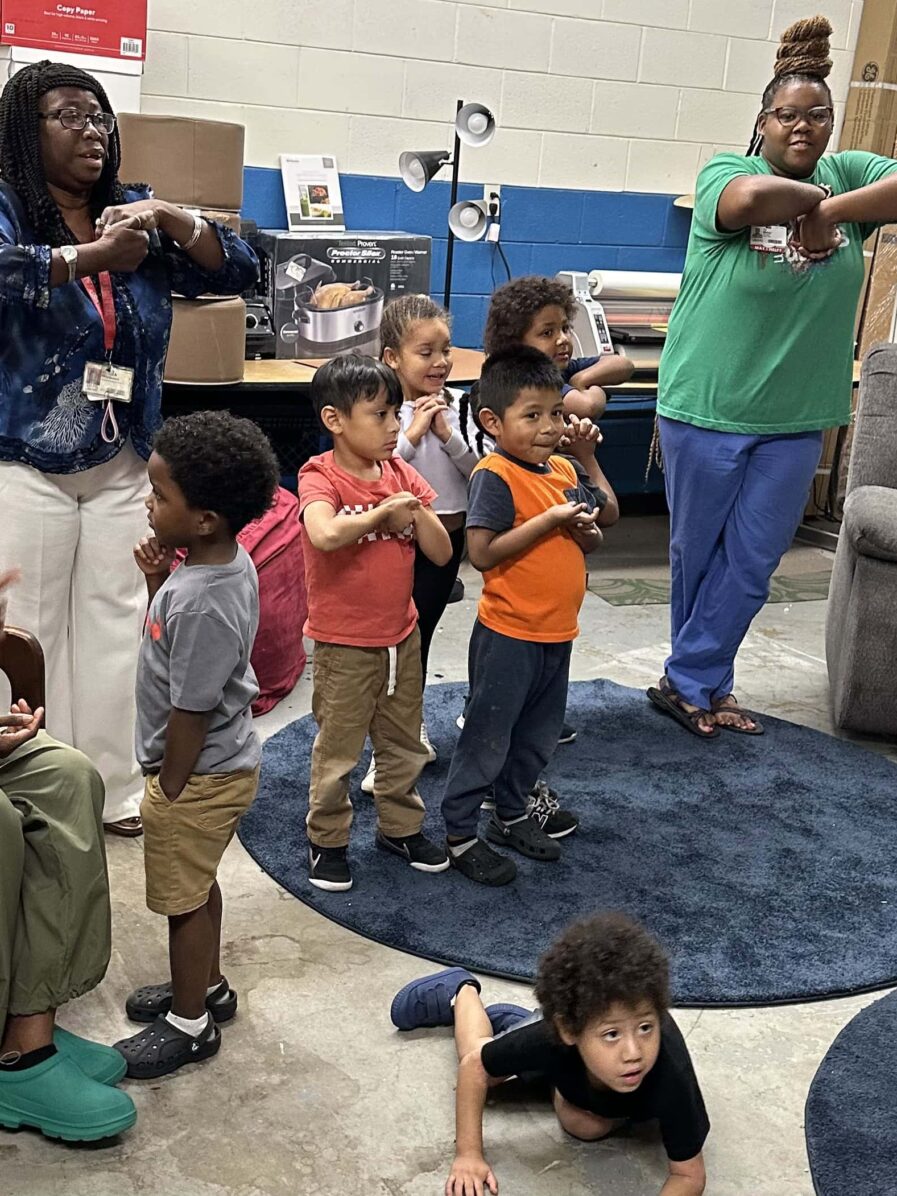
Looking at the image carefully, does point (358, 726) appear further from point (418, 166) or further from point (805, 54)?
point (418, 166)

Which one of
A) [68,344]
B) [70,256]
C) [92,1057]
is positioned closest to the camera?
[92,1057]

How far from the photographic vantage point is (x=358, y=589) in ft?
8.16

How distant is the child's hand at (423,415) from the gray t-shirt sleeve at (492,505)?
31 centimetres

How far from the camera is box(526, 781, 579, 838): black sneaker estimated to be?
9.52 ft

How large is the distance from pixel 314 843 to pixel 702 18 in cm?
405

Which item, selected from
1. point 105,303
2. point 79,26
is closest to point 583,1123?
point 105,303

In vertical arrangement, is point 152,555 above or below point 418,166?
below

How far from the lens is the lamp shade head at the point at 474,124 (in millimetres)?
4242

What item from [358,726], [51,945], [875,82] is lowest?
[51,945]

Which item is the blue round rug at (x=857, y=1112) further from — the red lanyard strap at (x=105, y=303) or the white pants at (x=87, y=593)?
the red lanyard strap at (x=105, y=303)

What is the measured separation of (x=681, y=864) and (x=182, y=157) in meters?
2.40

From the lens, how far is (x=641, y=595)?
15.8 feet

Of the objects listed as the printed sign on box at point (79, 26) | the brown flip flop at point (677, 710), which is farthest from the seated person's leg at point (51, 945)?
the printed sign on box at point (79, 26)

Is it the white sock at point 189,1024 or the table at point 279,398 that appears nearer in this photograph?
the white sock at point 189,1024
